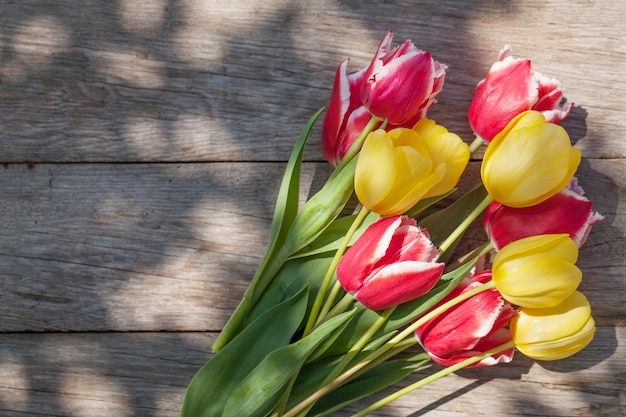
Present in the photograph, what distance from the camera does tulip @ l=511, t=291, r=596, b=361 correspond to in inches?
35.5

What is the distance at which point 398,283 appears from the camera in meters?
0.84

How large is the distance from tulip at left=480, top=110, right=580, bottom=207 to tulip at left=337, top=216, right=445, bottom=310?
0.12 meters

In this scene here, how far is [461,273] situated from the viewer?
0.91 m

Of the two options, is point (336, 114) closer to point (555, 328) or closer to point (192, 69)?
point (192, 69)

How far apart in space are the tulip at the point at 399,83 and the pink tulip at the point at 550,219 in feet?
0.64

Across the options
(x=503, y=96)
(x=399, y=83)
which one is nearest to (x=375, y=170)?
(x=399, y=83)

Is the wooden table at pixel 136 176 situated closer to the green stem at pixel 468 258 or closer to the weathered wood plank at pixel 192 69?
the weathered wood plank at pixel 192 69

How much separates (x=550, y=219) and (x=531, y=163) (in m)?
0.12

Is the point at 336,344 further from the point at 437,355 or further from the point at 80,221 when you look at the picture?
the point at 80,221

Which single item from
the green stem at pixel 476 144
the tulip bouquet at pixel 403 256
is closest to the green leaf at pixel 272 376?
the tulip bouquet at pixel 403 256

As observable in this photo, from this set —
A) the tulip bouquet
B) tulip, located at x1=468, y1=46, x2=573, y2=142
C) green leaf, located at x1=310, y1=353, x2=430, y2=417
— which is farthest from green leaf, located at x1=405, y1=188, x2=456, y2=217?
green leaf, located at x1=310, y1=353, x2=430, y2=417

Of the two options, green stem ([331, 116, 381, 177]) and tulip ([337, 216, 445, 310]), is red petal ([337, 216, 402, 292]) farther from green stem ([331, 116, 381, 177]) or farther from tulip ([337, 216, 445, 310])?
green stem ([331, 116, 381, 177])

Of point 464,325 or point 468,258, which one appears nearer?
point 464,325

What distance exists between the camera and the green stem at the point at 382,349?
91cm
